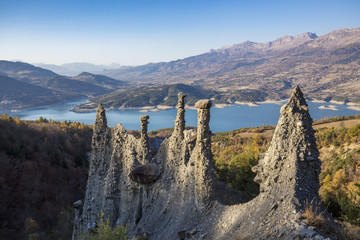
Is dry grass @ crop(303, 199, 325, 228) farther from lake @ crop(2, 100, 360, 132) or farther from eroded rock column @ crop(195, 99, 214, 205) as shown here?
lake @ crop(2, 100, 360, 132)

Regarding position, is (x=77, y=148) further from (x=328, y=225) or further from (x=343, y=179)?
(x=328, y=225)

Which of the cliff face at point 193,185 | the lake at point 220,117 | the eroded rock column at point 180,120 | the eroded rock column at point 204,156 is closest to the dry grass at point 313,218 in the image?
the cliff face at point 193,185

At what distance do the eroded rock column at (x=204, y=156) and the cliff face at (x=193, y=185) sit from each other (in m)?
0.04

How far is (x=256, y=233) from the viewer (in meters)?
7.15

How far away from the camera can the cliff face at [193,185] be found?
762cm

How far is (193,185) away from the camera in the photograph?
10812 millimetres

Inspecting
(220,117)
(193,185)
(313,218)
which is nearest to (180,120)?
(193,185)

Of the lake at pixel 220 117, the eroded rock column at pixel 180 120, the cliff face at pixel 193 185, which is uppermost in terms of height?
the eroded rock column at pixel 180 120

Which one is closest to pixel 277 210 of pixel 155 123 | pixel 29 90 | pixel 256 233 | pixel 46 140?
pixel 256 233

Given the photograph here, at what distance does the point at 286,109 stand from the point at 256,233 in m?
4.31

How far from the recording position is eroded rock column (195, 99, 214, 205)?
388 inches

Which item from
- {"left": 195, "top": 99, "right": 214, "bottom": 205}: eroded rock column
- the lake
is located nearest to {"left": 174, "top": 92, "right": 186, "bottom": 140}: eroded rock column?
{"left": 195, "top": 99, "right": 214, "bottom": 205}: eroded rock column

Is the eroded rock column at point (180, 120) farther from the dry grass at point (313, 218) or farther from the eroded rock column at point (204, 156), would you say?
the dry grass at point (313, 218)

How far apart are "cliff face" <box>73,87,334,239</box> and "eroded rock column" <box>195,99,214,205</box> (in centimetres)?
4
